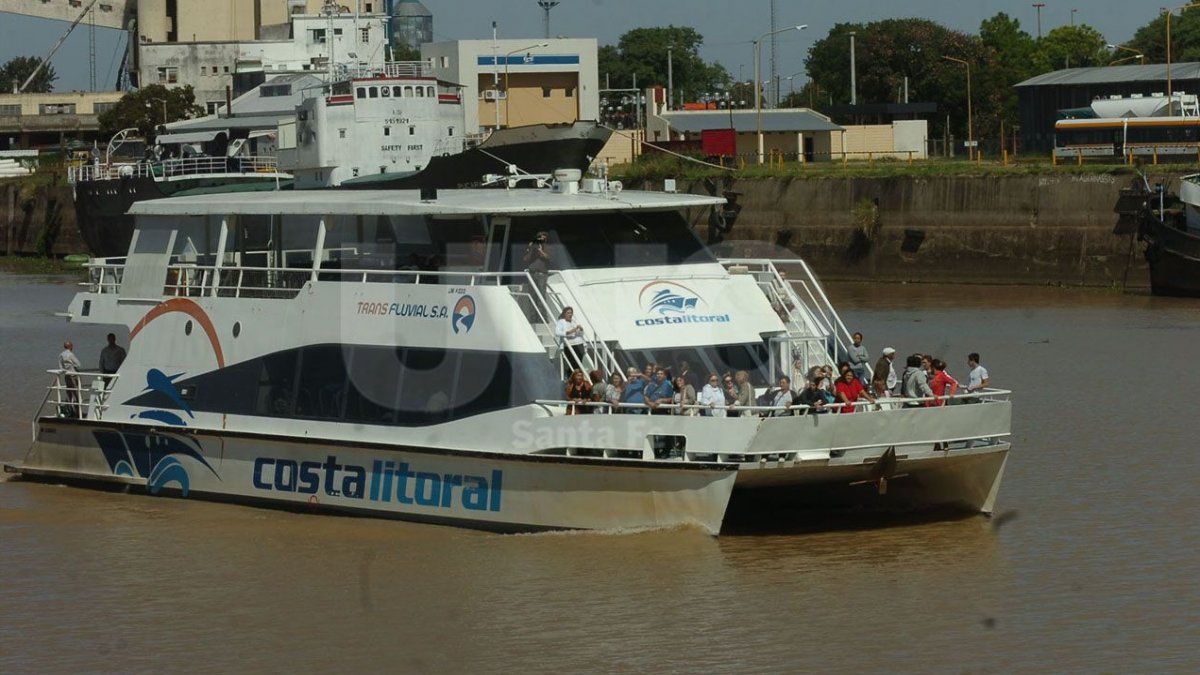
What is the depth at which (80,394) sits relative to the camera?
1978cm

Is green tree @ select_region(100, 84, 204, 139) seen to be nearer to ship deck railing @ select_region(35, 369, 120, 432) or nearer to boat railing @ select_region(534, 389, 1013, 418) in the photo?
ship deck railing @ select_region(35, 369, 120, 432)

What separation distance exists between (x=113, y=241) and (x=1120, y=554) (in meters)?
46.1

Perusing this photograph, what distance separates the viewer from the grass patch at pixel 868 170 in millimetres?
45281

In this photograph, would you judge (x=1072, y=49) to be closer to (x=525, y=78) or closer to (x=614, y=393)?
(x=525, y=78)

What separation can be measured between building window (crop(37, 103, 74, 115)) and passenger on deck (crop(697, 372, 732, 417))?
92.1 m

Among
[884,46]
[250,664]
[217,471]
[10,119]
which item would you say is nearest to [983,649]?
[250,664]

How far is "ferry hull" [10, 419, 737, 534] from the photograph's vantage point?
15.5 metres

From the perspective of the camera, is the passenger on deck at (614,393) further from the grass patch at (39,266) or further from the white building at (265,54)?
the grass patch at (39,266)

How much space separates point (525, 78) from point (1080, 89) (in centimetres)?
2566

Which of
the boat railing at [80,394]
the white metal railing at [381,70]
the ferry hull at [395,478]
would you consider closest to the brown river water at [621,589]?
the ferry hull at [395,478]

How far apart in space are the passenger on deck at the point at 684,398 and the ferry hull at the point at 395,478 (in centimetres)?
52

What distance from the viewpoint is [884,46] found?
8706 cm

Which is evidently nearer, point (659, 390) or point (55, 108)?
point (659, 390)

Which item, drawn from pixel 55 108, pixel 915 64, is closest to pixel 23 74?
pixel 55 108
